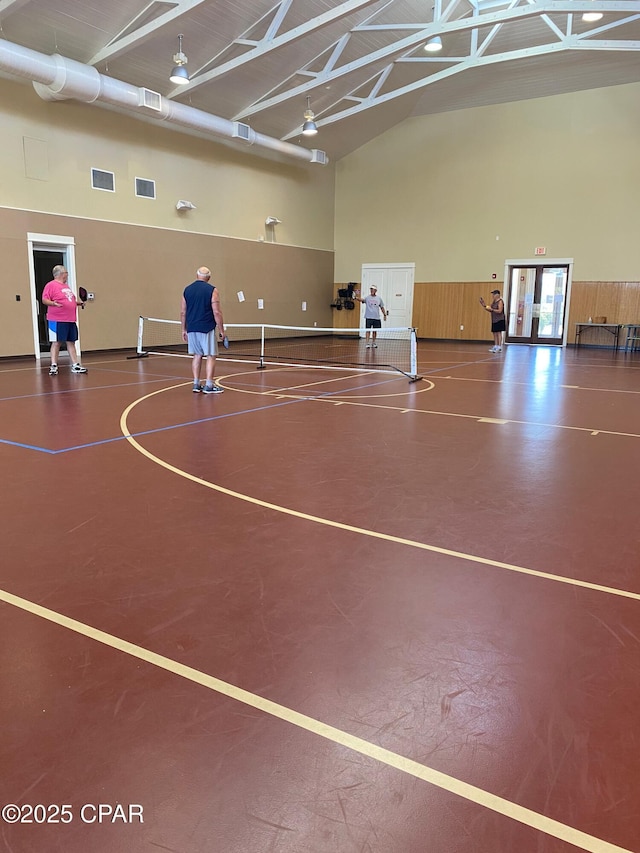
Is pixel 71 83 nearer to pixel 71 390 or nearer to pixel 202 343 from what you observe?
pixel 71 390

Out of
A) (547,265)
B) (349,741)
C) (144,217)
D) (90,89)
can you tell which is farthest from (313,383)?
(547,265)

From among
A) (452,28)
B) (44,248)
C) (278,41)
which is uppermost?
(452,28)

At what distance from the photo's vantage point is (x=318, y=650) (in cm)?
252

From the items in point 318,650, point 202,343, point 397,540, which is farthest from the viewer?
point 202,343

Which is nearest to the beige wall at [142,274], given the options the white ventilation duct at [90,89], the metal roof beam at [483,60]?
the white ventilation duct at [90,89]

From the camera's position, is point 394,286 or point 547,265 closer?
point 547,265

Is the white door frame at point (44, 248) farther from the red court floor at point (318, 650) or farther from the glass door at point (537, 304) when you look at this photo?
the glass door at point (537, 304)

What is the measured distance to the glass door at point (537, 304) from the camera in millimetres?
20594

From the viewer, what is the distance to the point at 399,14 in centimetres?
1555

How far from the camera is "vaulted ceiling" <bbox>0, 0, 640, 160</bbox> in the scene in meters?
12.6

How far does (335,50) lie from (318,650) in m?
17.3

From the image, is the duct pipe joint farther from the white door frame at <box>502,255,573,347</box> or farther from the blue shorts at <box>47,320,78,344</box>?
the white door frame at <box>502,255,573,347</box>

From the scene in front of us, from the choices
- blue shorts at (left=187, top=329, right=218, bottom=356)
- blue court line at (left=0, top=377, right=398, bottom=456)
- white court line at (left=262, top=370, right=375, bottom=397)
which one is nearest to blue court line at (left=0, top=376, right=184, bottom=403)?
blue court line at (left=0, top=377, right=398, bottom=456)

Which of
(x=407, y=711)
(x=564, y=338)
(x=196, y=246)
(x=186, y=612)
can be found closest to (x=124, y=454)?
(x=186, y=612)
